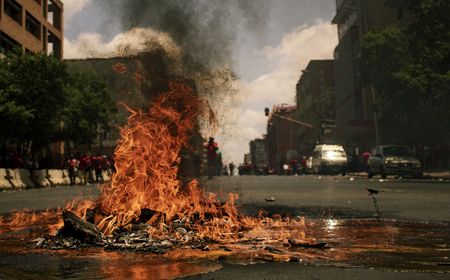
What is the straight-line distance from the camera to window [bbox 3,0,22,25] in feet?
147

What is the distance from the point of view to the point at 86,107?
43.0m

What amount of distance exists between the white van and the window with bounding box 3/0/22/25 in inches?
1145

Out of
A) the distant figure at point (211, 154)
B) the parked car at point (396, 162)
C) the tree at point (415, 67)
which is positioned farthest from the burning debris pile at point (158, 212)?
the parked car at point (396, 162)

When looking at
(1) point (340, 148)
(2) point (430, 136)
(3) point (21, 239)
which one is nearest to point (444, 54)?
(2) point (430, 136)

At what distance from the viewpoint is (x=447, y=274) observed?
4.23 metres

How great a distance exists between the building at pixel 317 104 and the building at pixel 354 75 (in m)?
2.07

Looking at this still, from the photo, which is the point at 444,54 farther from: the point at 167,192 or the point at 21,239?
the point at 21,239

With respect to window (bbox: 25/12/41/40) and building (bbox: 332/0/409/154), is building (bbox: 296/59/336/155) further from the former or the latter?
window (bbox: 25/12/41/40)

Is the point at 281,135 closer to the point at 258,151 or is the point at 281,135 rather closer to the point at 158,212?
the point at 258,151

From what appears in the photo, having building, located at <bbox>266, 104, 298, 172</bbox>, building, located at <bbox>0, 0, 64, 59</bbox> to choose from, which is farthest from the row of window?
building, located at <bbox>266, 104, 298, 172</bbox>

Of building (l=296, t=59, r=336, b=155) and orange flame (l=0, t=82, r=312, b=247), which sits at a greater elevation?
building (l=296, t=59, r=336, b=155)

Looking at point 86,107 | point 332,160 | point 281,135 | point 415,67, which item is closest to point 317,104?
point 332,160

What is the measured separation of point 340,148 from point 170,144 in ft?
113

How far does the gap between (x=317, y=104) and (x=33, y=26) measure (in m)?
39.9
